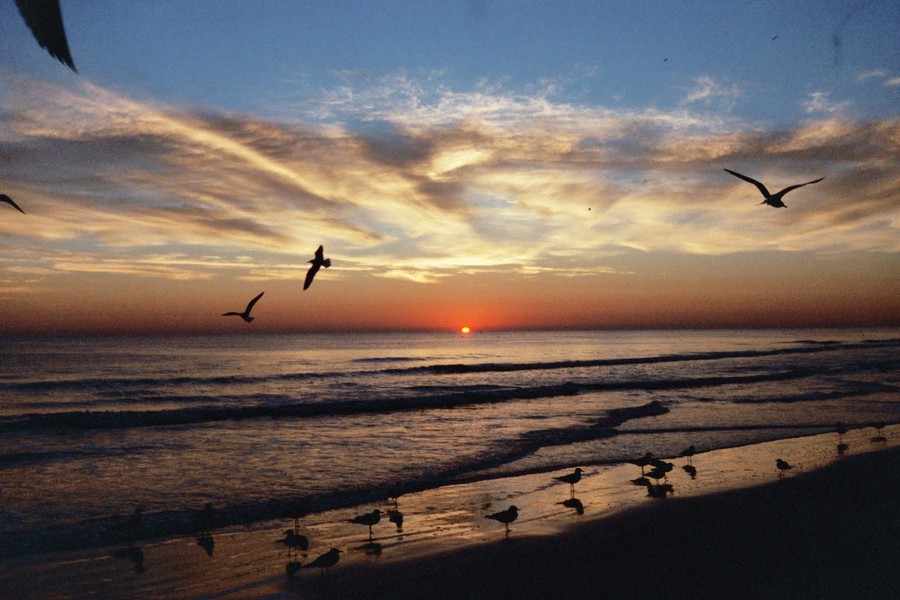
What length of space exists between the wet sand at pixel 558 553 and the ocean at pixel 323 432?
42.9 inches

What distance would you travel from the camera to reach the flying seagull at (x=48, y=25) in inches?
64.8

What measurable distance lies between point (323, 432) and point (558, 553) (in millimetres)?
12051

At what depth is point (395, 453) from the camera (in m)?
14.7

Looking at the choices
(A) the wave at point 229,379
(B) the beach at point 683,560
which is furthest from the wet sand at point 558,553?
(A) the wave at point 229,379

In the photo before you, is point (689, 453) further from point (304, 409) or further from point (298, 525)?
point (304, 409)

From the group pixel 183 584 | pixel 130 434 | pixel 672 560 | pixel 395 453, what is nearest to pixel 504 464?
pixel 395 453

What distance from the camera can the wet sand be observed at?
254 inches

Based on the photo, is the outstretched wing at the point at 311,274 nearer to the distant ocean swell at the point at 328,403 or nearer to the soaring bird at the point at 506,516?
the soaring bird at the point at 506,516

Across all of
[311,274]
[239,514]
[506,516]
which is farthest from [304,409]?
[311,274]

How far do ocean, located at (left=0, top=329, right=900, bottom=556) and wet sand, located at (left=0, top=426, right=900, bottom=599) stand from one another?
3.57ft

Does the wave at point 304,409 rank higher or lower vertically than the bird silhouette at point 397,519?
Answer: lower

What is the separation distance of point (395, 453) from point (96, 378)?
31389mm

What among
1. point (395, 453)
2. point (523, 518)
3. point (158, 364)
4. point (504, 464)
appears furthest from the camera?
point (158, 364)

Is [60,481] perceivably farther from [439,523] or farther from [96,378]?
[96,378]
